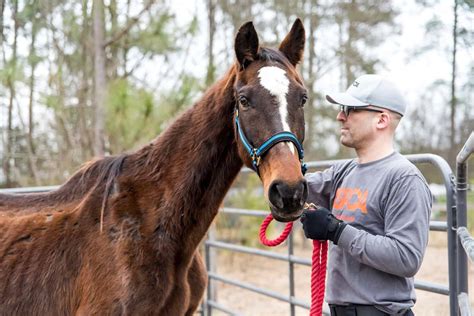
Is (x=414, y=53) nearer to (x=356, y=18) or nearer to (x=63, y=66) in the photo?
(x=356, y=18)

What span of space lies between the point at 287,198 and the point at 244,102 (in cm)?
53

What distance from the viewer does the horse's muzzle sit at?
1.85 metres

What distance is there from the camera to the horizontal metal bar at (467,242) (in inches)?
53.8

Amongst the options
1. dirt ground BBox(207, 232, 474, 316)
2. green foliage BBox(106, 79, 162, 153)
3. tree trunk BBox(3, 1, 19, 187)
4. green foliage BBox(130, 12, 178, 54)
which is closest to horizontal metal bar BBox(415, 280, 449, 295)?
dirt ground BBox(207, 232, 474, 316)

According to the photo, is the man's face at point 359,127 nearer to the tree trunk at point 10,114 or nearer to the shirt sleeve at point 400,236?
the shirt sleeve at point 400,236

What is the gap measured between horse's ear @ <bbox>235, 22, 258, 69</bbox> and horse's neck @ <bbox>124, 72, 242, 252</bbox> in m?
0.14

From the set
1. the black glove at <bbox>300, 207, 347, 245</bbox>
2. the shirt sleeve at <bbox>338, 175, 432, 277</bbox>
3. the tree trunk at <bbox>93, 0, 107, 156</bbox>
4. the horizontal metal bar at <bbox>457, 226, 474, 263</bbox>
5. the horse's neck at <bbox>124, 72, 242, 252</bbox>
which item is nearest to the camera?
the horizontal metal bar at <bbox>457, 226, 474, 263</bbox>

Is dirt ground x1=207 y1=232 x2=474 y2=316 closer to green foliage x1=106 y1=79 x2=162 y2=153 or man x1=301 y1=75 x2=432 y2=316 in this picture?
green foliage x1=106 y1=79 x2=162 y2=153

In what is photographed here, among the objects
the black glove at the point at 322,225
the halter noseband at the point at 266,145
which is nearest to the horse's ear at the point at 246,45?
the halter noseband at the point at 266,145

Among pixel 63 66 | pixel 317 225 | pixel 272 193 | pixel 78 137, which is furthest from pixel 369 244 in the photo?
pixel 63 66

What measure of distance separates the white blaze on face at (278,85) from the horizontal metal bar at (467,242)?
702 mm

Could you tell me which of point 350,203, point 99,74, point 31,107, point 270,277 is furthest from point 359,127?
point 31,107

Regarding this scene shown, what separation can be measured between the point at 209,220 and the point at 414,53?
7620 mm

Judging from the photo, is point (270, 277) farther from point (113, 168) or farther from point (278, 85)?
point (278, 85)
